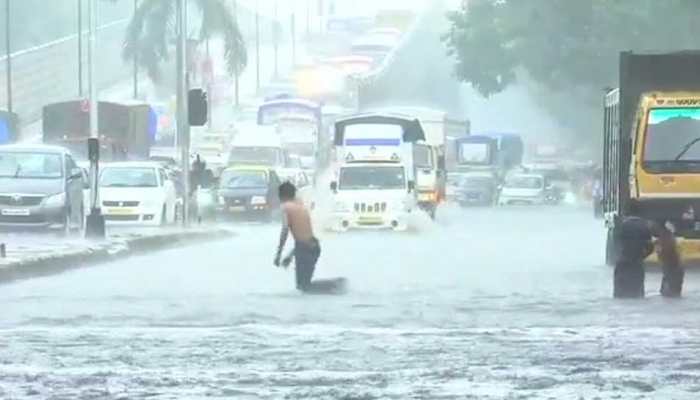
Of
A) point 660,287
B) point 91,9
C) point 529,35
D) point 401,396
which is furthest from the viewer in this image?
point 529,35

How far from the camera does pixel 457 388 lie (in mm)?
14688

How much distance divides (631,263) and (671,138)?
19.6 ft

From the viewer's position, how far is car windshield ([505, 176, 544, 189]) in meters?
81.2

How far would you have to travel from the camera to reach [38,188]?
38.7m

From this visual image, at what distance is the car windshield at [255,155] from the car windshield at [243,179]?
1020cm

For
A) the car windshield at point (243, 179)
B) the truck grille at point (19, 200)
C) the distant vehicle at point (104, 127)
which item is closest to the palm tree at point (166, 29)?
the distant vehicle at point (104, 127)

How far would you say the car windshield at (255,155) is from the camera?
68.9 meters

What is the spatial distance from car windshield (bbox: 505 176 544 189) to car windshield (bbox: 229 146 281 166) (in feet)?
47.9

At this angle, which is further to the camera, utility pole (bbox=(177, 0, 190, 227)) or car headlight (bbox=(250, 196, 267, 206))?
car headlight (bbox=(250, 196, 267, 206))

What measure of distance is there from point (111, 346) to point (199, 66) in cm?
6590

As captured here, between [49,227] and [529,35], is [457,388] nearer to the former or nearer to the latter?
[49,227]

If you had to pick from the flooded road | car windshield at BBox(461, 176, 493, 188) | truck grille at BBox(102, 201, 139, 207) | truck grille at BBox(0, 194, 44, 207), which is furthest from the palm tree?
the flooded road

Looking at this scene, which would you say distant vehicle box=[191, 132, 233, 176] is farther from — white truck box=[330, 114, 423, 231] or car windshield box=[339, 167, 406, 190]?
car windshield box=[339, 167, 406, 190]

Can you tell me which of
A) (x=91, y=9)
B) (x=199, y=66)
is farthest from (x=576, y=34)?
(x=91, y=9)
